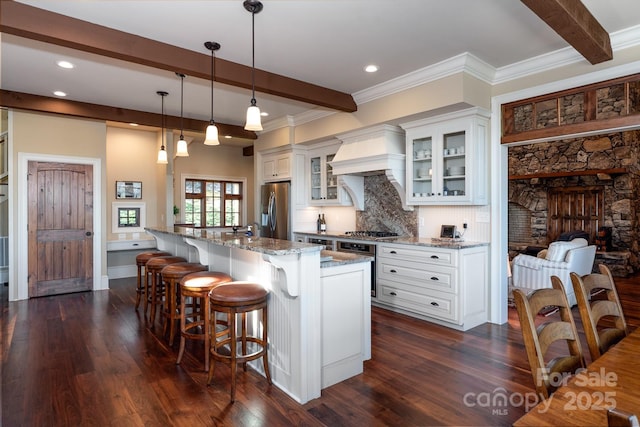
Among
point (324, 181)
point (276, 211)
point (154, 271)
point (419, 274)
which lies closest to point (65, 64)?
point (154, 271)

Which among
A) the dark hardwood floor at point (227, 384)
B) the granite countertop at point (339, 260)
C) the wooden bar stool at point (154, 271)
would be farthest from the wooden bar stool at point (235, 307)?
the wooden bar stool at point (154, 271)

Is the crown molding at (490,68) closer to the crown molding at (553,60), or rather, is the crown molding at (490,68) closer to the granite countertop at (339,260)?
the crown molding at (553,60)

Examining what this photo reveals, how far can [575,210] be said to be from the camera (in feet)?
26.8

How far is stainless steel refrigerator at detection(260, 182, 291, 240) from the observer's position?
594cm

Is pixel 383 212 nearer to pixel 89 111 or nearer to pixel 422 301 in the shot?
pixel 422 301

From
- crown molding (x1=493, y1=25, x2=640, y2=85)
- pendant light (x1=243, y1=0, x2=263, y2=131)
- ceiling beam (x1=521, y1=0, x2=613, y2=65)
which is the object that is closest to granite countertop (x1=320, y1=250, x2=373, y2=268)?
pendant light (x1=243, y1=0, x2=263, y2=131)

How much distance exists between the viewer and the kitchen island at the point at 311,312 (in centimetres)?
236

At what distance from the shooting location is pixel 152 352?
316 centimetres

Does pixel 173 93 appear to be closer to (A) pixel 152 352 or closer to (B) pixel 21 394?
(A) pixel 152 352

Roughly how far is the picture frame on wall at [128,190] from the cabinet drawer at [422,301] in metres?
4.80

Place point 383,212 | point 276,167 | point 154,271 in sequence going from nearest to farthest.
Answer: point 154,271 → point 383,212 → point 276,167

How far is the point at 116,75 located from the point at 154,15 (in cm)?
159

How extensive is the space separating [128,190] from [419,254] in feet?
17.4

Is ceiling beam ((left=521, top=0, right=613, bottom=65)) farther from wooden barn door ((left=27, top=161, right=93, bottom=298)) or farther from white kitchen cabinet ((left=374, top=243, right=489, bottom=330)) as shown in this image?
wooden barn door ((left=27, top=161, right=93, bottom=298))
